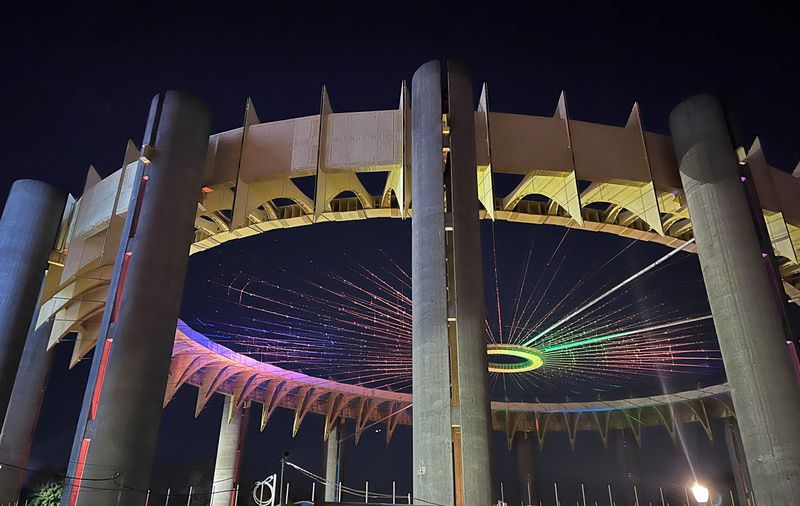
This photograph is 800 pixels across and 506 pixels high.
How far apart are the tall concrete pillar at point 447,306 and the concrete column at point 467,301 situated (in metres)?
0.03

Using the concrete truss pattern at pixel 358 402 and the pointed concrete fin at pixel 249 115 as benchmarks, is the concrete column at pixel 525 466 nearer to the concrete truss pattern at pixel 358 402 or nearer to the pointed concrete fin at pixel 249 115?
the concrete truss pattern at pixel 358 402

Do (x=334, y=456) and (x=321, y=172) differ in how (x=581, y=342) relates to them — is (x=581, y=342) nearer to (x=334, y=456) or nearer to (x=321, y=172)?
(x=321, y=172)

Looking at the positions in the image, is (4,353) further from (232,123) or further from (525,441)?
(525,441)

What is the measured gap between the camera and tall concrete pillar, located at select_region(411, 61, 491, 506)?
52.9 feet

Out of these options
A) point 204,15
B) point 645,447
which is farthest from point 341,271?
point 645,447

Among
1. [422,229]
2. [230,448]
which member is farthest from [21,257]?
[230,448]

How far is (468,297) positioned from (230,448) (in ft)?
104

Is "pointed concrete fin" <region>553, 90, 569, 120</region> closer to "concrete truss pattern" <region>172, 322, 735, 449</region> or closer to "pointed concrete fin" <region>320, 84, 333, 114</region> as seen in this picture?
"pointed concrete fin" <region>320, 84, 333, 114</region>

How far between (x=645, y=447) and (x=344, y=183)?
166ft

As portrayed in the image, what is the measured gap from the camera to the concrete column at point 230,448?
43.1 metres

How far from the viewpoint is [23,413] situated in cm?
2880

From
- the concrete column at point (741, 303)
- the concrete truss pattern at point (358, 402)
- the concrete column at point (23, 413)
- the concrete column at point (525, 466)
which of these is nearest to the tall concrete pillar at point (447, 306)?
the concrete column at point (741, 303)

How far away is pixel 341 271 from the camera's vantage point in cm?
4912

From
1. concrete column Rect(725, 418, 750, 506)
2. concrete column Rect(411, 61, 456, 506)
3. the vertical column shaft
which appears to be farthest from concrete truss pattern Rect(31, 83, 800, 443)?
the vertical column shaft
